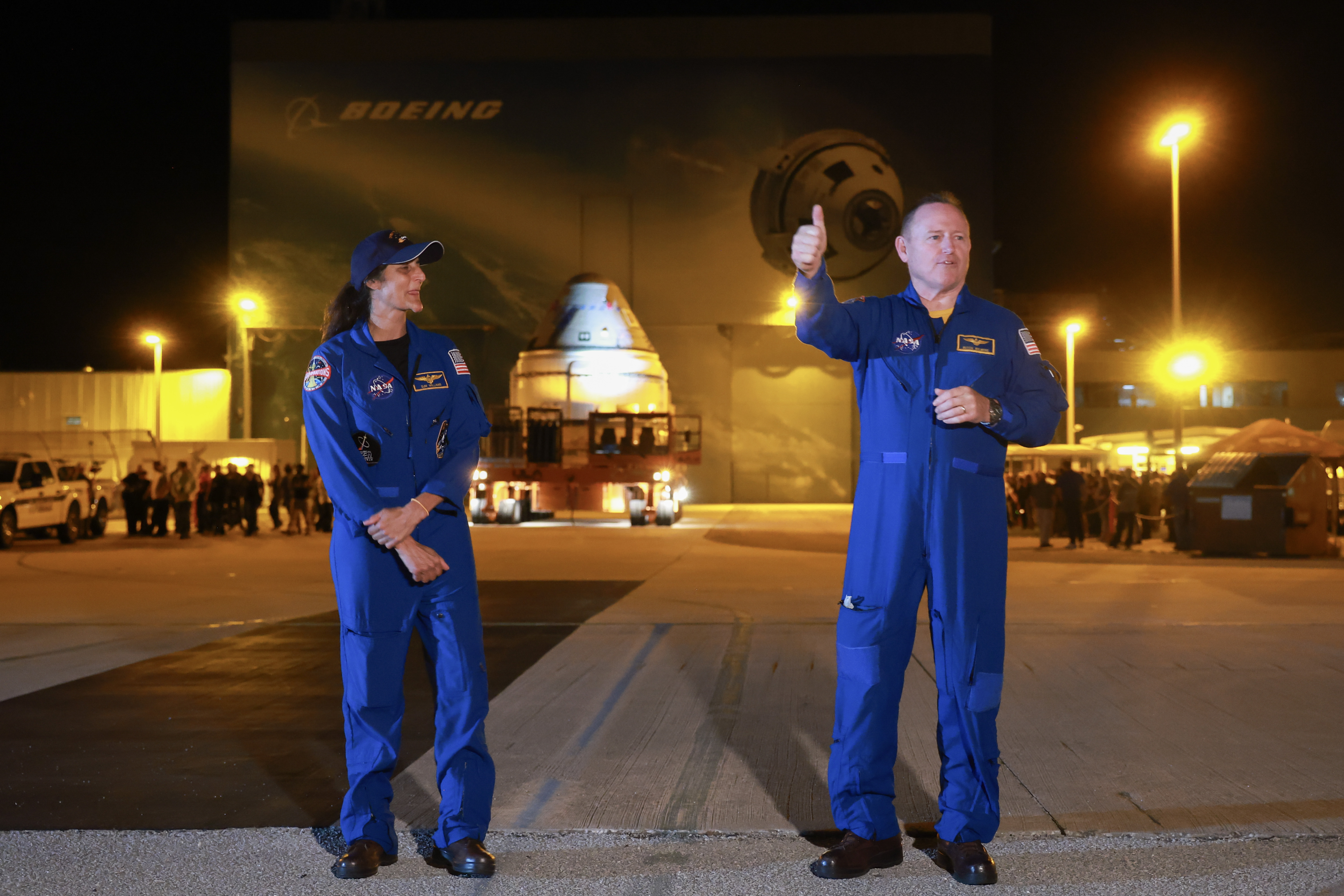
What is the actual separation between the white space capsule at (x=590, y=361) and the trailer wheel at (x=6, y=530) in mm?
13621

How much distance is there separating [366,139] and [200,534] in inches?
994

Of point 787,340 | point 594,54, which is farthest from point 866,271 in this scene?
point 594,54

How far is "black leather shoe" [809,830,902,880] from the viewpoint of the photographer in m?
3.78

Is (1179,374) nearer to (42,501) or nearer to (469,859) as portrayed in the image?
(42,501)

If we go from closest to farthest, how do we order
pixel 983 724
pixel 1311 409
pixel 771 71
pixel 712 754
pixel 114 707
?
1. pixel 983 724
2. pixel 712 754
3. pixel 114 707
4. pixel 771 71
5. pixel 1311 409

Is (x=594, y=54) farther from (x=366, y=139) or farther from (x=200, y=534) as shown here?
(x=200, y=534)

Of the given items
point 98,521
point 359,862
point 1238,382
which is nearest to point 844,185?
point 1238,382

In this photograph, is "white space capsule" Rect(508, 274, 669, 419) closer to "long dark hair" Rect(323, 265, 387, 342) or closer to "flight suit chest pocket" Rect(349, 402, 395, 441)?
"long dark hair" Rect(323, 265, 387, 342)

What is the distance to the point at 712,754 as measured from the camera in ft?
18.5

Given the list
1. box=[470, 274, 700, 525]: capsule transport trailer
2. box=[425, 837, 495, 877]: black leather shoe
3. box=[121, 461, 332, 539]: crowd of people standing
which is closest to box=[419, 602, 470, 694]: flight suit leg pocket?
box=[425, 837, 495, 877]: black leather shoe

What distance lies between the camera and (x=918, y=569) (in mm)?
3941

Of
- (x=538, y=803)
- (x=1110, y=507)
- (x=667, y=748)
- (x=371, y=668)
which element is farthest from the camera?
(x=1110, y=507)

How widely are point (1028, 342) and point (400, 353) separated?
2.24 m

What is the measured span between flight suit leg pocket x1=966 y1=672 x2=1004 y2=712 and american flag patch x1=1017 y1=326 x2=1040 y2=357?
3.72 feet
